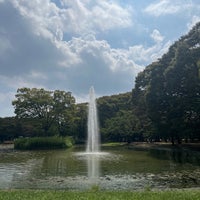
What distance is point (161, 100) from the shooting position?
58.3 m

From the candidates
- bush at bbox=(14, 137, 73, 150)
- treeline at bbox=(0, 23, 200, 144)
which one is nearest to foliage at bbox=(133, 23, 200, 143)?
treeline at bbox=(0, 23, 200, 144)

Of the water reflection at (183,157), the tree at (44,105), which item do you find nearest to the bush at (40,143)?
the tree at (44,105)

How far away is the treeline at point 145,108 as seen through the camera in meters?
50.3

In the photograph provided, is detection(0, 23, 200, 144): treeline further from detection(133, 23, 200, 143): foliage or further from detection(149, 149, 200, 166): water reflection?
→ detection(149, 149, 200, 166): water reflection

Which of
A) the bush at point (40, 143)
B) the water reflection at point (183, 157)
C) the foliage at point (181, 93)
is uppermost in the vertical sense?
the foliage at point (181, 93)

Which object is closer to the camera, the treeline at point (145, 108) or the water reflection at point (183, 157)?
the water reflection at point (183, 157)

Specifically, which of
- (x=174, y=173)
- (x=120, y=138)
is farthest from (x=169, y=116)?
(x=120, y=138)

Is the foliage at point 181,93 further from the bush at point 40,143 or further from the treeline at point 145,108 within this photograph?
the bush at point 40,143

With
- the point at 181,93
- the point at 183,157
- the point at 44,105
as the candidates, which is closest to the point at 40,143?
the point at 44,105

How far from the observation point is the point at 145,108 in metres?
74.3

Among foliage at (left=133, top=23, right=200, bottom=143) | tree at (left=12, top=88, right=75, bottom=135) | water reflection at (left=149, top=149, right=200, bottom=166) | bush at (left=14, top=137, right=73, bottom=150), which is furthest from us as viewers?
tree at (left=12, top=88, right=75, bottom=135)

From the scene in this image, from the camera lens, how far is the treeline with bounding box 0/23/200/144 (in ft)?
165

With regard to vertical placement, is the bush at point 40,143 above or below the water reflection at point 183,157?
above

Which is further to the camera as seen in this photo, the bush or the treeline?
the bush
